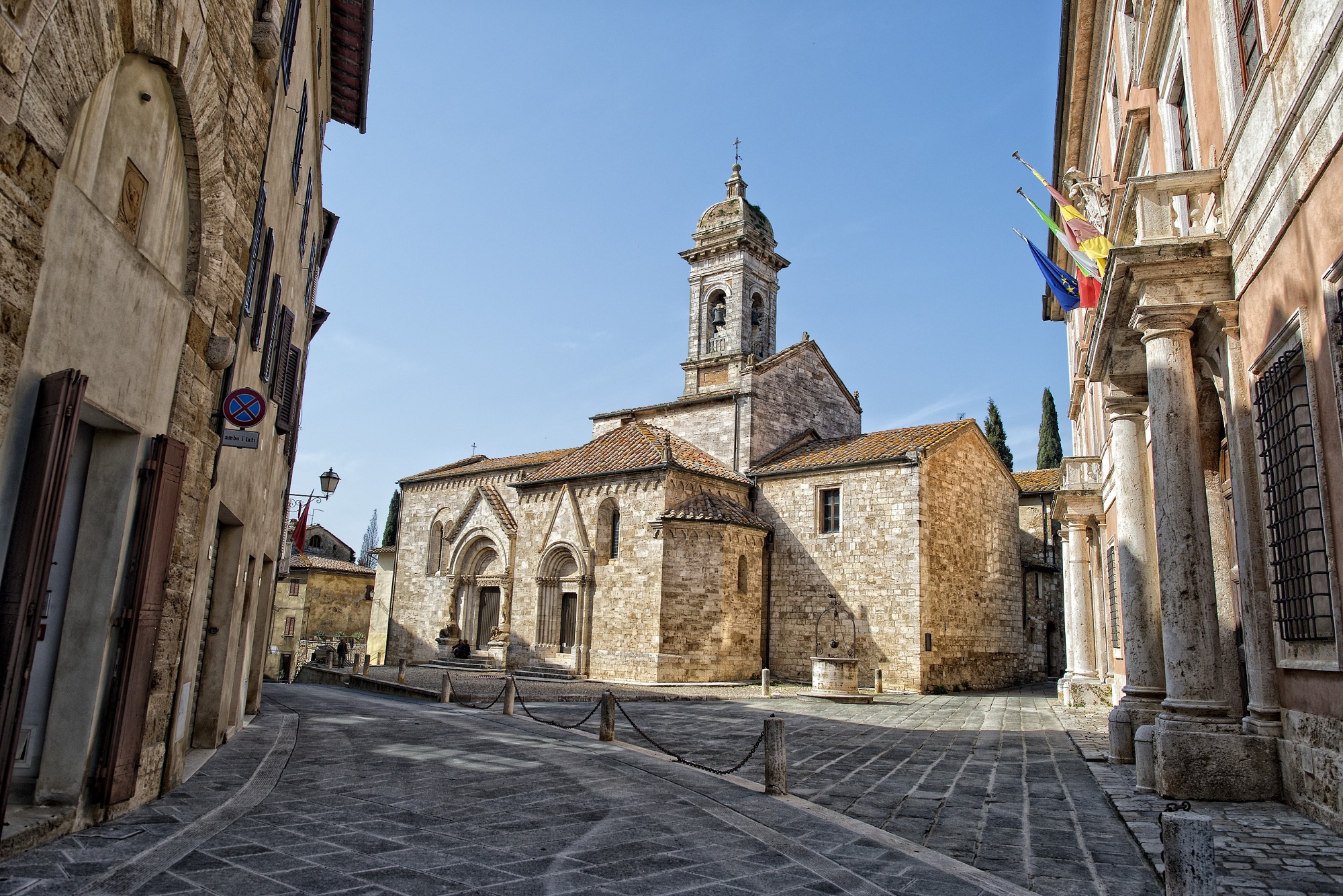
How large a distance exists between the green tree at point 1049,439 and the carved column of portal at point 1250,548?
128ft

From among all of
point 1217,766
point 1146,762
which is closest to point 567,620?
point 1146,762

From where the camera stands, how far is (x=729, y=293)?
31.9 metres

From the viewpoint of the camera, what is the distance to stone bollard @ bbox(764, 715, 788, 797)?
699 cm

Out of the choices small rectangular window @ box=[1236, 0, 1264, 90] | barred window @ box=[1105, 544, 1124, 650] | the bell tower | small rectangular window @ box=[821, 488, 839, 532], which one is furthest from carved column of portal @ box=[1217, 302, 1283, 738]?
the bell tower

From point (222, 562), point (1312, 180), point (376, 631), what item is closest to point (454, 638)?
point (376, 631)

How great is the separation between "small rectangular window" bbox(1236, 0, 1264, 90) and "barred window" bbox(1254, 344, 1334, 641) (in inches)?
102

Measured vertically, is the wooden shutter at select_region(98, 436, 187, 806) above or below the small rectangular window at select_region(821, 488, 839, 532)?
below

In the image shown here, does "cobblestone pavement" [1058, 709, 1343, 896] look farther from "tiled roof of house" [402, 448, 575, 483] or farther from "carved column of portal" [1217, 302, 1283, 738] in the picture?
"tiled roof of house" [402, 448, 575, 483]

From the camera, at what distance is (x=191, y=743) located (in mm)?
8227

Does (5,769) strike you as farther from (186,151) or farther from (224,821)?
(186,151)

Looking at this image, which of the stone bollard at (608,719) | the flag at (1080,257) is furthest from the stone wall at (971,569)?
the stone bollard at (608,719)

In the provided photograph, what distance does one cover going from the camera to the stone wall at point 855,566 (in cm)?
2267

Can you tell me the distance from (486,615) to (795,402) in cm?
1374

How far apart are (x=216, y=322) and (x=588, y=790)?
4835mm
